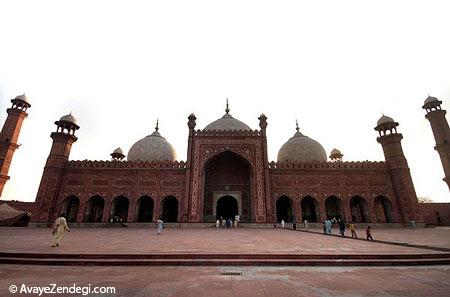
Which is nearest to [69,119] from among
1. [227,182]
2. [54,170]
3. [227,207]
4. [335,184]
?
[54,170]

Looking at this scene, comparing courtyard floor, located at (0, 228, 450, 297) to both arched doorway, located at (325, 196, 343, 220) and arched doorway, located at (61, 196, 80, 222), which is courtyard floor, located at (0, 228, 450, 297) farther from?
arched doorway, located at (61, 196, 80, 222)

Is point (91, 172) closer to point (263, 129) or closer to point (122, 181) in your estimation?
point (122, 181)

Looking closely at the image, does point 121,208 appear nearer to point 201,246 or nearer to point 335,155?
point 201,246

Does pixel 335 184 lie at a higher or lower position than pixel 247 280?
higher

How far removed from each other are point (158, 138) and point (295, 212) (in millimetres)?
17254

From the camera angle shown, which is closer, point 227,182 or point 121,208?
point 121,208

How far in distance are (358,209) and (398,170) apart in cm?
484

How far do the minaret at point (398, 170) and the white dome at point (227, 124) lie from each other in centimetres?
1322

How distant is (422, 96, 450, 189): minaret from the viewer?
20344 mm

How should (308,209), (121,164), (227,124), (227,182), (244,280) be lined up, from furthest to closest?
(227,124)
(308,209)
(227,182)
(121,164)
(244,280)

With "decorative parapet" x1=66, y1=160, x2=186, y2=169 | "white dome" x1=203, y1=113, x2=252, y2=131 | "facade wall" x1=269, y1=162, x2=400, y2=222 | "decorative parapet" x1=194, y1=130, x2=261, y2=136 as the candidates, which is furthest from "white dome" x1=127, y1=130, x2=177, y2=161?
"facade wall" x1=269, y1=162, x2=400, y2=222

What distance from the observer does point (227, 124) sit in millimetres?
25625

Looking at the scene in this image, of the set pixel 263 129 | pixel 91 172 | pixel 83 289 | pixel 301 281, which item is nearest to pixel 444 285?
pixel 301 281

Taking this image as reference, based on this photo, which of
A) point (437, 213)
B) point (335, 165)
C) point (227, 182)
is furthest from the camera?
point (437, 213)
